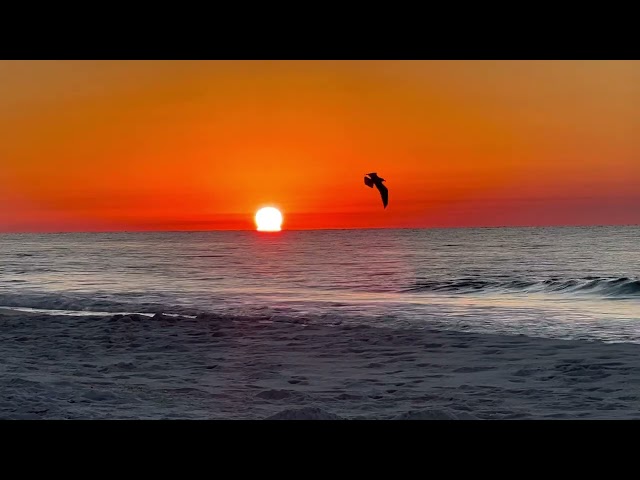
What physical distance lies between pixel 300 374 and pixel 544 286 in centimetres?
2058

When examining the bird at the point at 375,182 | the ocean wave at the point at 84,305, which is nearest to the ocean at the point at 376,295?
the ocean wave at the point at 84,305

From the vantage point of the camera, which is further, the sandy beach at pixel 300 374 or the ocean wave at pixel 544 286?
the ocean wave at pixel 544 286

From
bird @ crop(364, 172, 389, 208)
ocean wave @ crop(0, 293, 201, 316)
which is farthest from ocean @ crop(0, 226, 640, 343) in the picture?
bird @ crop(364, 172, 389, 208)

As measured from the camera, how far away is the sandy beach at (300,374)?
7414 millimetres

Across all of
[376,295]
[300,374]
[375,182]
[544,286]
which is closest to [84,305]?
[376,295]

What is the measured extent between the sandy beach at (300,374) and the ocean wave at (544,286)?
45.7 ft

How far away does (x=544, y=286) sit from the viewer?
91.9ft

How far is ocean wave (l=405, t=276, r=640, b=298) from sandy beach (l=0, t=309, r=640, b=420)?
13930mm

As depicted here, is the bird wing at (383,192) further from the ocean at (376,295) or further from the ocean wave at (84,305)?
the ocean wave at (84,305)
